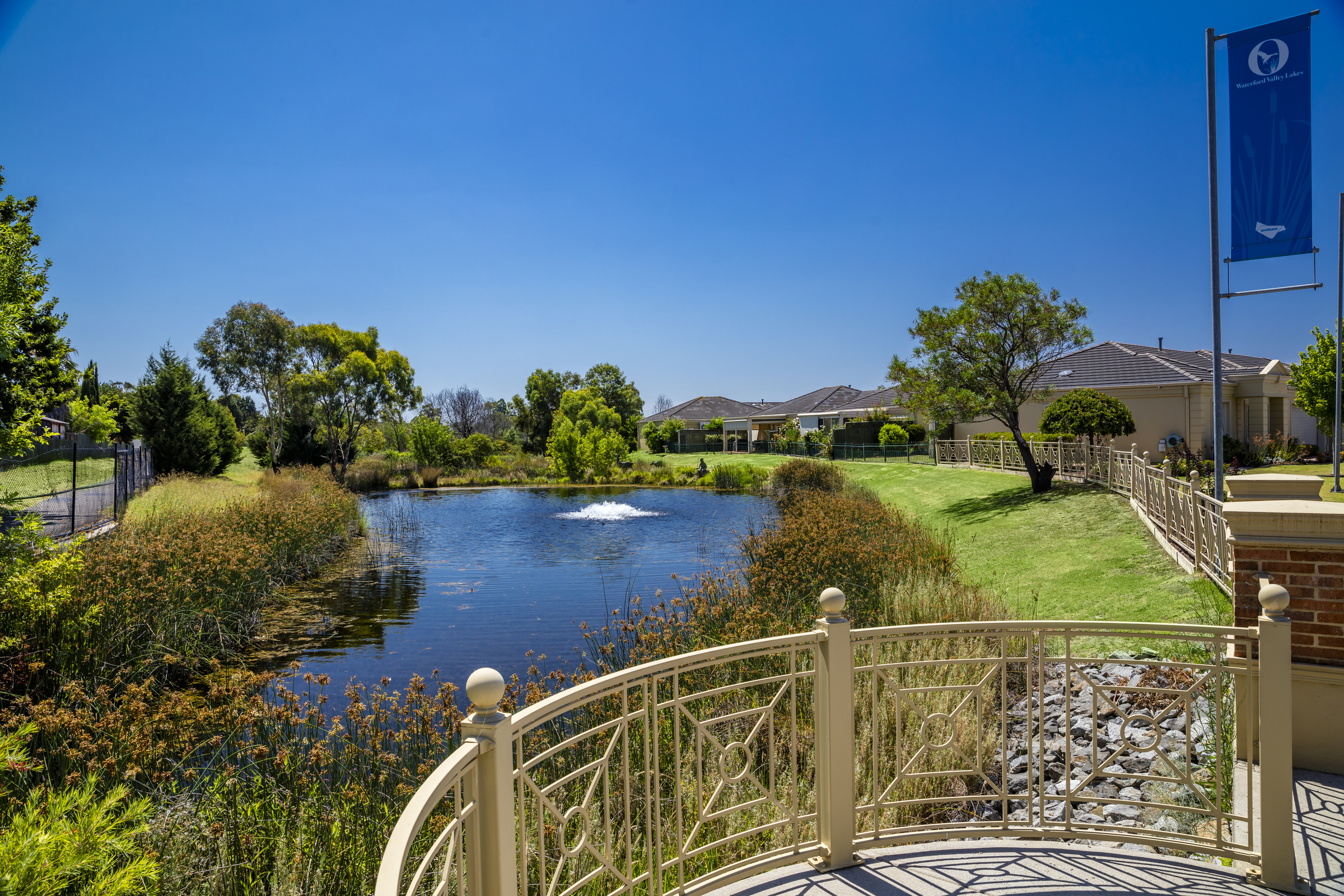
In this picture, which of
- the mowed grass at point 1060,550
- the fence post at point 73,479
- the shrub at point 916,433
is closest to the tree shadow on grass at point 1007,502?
the mowed grass at point 1060,550

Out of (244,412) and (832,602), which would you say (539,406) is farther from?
(832,602)

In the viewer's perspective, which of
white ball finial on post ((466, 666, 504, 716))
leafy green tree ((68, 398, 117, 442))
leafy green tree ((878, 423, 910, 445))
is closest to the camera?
white ball finial on post ((466, 666, 504, 716))

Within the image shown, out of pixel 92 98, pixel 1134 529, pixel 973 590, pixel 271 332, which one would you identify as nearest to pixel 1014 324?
pixel 1134 529

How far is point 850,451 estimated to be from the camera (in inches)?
1395

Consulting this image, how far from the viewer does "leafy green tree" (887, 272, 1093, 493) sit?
58.8 feet

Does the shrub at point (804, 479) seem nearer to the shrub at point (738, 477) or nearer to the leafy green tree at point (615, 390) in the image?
the shrub at point (738, 477)

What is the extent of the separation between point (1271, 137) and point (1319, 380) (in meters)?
16.8

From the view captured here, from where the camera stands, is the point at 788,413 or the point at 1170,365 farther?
the point at 788,413

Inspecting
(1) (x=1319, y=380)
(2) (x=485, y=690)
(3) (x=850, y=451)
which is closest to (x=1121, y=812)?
(2) (x=485, y=690)

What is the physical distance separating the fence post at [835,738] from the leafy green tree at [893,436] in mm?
32078

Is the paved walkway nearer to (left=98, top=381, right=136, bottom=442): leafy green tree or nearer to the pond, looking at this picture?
the pond

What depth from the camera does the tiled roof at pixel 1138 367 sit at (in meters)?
23.8

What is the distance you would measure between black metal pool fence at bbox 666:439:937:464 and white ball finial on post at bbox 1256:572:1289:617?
88.0 ft

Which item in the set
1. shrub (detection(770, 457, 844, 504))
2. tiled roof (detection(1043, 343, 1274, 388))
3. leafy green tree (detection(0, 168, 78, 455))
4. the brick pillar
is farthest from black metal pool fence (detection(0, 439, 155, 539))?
tiled roof (detection(1043, 343, 1274, 388))
